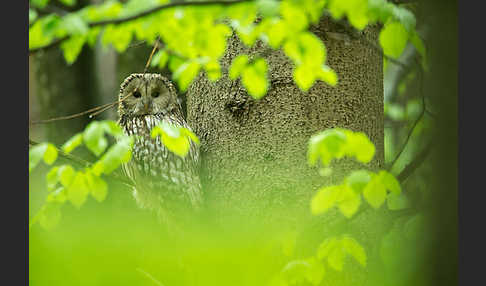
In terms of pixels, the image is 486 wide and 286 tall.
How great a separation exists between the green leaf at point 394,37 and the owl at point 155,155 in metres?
0.44

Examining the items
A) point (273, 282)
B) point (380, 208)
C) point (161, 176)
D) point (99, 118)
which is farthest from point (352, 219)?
point (99, 118)

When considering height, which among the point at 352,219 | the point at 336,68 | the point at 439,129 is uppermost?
the point at 336,68

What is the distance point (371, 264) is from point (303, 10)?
45 cm

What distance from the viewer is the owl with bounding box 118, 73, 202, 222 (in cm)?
125

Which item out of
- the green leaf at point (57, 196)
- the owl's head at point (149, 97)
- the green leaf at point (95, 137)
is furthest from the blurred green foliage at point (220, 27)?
the owl's head at point (149, 97)

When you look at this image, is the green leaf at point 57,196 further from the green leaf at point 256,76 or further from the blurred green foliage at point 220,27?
the green leaf at point 256,76

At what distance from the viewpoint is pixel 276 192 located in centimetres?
109

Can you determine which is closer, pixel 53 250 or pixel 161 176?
pixel 53 250

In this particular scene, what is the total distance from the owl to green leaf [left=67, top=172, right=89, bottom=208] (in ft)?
0.63

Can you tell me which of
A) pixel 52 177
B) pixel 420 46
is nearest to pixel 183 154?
pixel 52 177

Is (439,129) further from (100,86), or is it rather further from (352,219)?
(100,86)

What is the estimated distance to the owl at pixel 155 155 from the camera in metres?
1.25

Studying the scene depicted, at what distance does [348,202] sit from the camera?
0.96 meters

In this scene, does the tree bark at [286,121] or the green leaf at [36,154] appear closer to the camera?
the green leaf at [36,154]
